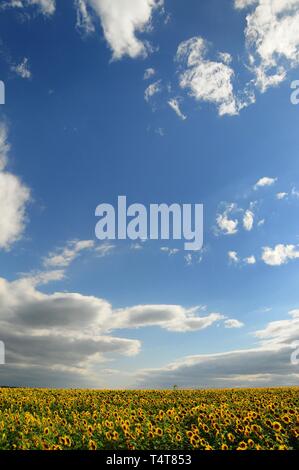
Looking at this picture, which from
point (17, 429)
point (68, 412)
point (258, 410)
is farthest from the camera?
point (68, 412)

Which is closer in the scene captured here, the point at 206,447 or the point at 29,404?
the point at 206,447

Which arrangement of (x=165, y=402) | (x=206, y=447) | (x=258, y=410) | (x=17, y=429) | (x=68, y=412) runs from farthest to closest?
(x=165, y=402) < (x=68, y=412) < (x=258, y=410) < (x=17, y=429) < (x=206, y=447)

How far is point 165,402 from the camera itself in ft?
74.1

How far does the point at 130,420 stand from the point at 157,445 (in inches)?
119

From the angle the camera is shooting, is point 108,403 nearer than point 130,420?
No

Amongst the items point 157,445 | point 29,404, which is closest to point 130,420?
point 157,445
